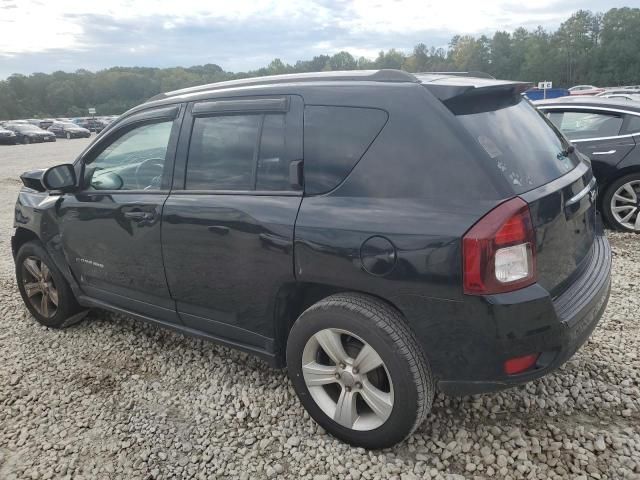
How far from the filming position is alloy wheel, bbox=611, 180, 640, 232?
5.75m

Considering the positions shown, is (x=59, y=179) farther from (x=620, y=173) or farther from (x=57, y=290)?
(x=620, y=173)

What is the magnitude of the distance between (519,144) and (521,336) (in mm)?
903

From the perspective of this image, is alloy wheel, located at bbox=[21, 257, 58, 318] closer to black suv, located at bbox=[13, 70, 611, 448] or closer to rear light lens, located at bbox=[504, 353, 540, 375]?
black suv, located at bbox=[13, 70, 611, 448]

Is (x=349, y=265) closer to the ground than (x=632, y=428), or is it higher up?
higher up

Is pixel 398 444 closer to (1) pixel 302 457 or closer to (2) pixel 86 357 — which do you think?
(1) pixel 302 457

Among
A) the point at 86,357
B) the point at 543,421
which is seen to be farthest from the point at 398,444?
the point at 86,357

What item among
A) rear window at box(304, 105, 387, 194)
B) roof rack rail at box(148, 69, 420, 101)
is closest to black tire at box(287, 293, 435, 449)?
rear window at box(304, 105, 387, 194)

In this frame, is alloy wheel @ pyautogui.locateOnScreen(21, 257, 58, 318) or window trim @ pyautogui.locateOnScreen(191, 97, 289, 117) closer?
window trim @ pyautogui.locateOnScreen(191, 97, 289, 117)

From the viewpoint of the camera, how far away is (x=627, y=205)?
5.83 metres

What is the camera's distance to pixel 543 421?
2.59 metres

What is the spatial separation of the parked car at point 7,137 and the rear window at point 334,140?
35705 mm

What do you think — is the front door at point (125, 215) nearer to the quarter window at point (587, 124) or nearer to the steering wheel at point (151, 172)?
the steering wheel at point (151, 172)

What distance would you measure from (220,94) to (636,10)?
115391 millimetres

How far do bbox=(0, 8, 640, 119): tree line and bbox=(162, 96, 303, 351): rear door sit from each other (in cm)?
8486
